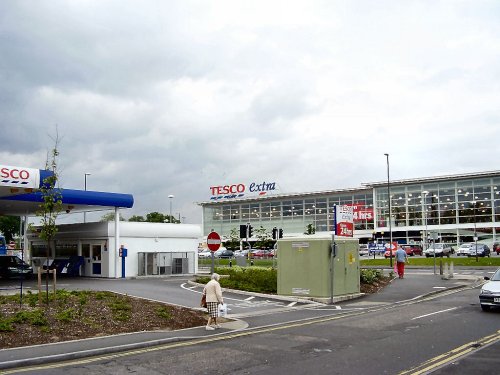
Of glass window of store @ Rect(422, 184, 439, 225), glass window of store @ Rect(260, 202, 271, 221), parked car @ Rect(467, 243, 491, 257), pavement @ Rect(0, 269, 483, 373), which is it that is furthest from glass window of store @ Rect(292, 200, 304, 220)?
pavement @ Rect(0, 269, 483, 373)

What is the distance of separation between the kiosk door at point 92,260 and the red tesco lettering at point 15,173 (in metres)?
12.6

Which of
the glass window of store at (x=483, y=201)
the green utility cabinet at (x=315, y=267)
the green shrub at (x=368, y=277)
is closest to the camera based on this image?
the green utility cabinet at (x=315, y=267)

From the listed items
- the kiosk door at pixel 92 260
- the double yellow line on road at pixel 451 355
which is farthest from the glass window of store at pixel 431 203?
the double yellow line on road at pixel 451 355

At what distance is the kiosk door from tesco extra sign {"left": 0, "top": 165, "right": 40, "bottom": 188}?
12.4m

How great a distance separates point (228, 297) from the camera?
21.7m

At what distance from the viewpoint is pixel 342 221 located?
29.3 m

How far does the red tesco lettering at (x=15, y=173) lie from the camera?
65.9 feet

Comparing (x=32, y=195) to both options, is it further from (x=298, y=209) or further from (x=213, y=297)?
(x=298, y=209)

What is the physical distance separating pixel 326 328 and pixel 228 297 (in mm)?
8299

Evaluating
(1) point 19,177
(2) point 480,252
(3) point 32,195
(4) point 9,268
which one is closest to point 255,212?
(2) point 480,252

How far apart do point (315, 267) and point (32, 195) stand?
16133mm

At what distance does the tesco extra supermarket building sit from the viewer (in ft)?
257

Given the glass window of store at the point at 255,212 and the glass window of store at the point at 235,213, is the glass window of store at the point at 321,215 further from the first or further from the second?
the glass window of store at the point at 235,213

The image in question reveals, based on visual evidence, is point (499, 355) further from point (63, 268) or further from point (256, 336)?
point (63, 268)
